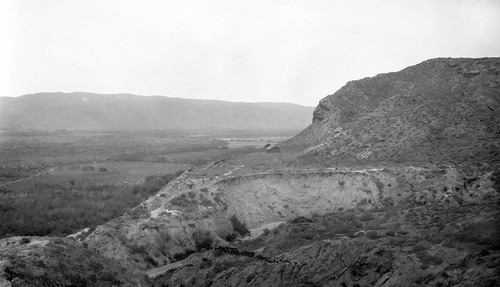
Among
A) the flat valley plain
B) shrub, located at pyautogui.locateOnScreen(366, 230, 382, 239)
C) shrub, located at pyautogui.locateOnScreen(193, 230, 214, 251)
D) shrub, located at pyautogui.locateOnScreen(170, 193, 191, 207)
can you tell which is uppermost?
shrub, located at pyautogui.locateOnScreen(366, 230, 382, 239)

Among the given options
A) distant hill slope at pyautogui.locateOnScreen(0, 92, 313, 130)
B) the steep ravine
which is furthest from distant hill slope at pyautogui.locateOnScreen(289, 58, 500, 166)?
distant hill slope at pyautogui.locateOnScreen(0, 92, 313, 130)

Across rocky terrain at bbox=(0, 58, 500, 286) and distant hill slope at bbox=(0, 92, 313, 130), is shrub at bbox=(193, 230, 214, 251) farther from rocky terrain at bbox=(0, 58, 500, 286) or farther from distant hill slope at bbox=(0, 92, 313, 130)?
distant hill slope at bbox=(0, 92, 313, 130)

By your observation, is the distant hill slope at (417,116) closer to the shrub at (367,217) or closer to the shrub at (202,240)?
the shrub at (367,217)

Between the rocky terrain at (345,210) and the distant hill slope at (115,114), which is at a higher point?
the distant hill slope at (115,114)

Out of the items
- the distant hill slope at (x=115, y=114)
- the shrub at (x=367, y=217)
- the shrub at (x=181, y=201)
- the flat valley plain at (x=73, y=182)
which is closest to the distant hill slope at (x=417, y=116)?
the shrub at (x=367, y=217)

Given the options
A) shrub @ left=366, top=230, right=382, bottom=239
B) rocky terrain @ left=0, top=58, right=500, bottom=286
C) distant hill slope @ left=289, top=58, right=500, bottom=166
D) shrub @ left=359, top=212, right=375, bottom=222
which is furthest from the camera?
distant hill slope @ left=289, top=58, right=500, bottom=166

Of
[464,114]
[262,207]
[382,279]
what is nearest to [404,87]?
[464,114]

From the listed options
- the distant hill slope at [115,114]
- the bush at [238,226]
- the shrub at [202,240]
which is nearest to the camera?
the shrub at [202,240]
